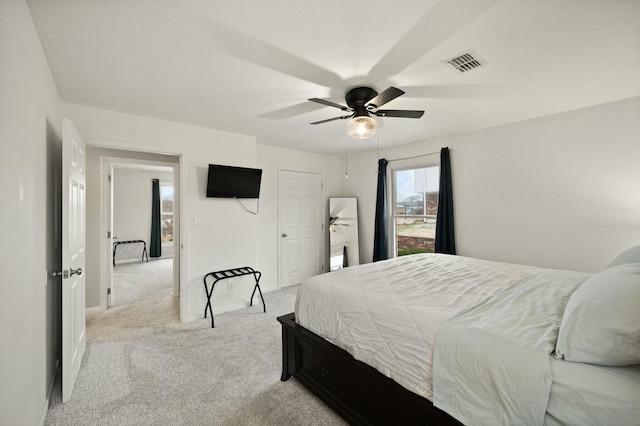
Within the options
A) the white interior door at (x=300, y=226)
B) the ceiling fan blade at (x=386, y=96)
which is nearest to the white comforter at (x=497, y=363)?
the ceiling fan blade at (x=386, y=96)

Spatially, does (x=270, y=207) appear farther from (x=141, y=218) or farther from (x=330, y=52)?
(x=141, y=218)

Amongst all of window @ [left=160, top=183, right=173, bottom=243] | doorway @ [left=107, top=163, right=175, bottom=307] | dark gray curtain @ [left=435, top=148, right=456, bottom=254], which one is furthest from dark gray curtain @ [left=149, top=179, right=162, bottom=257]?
dark gray curtain @ [left=435, top=148, right=456, bottom=254]

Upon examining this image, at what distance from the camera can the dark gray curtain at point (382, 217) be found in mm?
4766

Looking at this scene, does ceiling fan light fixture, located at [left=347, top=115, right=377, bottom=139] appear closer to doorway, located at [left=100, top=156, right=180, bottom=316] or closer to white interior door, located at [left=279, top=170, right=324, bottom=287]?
white interior door, located at [left=279, top=170, right=324, bottom=287]

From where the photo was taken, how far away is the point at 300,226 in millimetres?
5059

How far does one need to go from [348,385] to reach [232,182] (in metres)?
2.79

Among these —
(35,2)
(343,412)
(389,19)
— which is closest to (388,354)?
(343,412)

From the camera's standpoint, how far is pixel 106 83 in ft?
7.61

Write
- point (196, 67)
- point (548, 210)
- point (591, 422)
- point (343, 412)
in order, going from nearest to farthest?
1. point (591, 422)
2. point (343, 412)
3. point (196, 67)
4. point (548, 210)

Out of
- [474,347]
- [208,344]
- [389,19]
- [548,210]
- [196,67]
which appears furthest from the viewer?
[548,210]

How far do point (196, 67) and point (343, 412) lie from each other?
2611 millimetres

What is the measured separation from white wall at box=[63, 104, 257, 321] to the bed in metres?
1.72

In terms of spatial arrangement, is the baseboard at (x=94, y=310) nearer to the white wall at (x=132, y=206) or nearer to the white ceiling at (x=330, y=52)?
the white ceiling at (x=330, y=52)

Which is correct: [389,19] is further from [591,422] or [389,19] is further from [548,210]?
[548,210]
